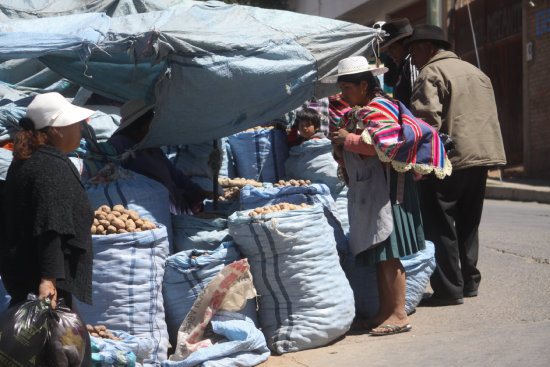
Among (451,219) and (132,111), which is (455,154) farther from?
(132,111)

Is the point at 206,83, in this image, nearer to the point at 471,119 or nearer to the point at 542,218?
the point at 471,119

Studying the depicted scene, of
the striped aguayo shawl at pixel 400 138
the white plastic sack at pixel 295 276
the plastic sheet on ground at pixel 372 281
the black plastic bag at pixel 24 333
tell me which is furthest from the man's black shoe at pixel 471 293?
the black plastic bag at pixel 24 333

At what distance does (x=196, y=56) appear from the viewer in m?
4.99

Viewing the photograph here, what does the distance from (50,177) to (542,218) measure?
8.26m

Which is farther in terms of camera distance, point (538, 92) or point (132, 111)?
point (538, 92)

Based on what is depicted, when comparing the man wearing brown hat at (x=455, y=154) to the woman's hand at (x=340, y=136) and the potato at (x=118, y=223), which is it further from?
the potato at (x=118, y=223)

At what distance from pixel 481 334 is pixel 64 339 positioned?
8.73 feet

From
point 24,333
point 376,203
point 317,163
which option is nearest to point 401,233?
point 376,203

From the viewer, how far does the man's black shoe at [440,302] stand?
222 inches

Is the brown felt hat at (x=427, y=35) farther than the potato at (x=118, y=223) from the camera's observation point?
Yes

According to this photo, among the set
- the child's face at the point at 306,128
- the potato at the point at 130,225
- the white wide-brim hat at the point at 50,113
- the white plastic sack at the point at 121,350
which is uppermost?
the child's face at the point at 306,128

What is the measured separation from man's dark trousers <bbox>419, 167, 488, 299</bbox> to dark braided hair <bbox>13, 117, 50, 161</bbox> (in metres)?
3.11

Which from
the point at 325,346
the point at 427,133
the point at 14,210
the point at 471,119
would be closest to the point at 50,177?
the point at 14,210

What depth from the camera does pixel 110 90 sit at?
5.45 metres
